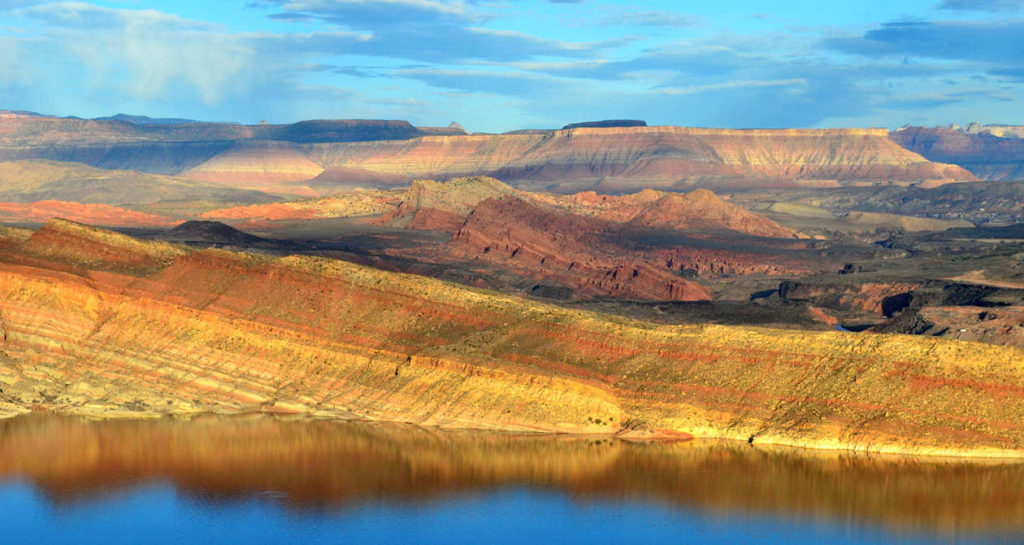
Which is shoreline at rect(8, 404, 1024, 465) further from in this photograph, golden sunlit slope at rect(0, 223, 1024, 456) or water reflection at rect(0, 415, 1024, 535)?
water reflection at rect(0, 415, 1024, 535)

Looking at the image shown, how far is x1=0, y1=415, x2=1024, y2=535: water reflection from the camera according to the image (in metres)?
57.4

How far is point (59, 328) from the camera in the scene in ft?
262

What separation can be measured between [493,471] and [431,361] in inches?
535

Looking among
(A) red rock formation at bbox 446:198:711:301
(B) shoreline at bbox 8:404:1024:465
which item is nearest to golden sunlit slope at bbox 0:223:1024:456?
(B) shoreline at bbox 8:404:1024:465

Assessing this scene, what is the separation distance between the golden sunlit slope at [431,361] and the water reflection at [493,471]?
2.22m

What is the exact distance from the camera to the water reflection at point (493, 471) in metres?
57.4

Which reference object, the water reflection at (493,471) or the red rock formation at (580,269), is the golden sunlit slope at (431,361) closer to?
the water reflection at (493,471)

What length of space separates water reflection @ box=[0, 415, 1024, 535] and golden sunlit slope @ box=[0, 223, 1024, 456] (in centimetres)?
222

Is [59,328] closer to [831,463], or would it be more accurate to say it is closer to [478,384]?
[478,384]

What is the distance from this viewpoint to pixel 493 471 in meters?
62.3

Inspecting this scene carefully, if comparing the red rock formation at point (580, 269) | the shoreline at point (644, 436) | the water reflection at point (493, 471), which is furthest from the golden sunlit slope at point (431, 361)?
the red rock formation at point (580, 269)

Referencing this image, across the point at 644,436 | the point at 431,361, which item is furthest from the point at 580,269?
the point at 644,436

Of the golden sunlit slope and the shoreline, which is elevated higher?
the golden sunlit slope

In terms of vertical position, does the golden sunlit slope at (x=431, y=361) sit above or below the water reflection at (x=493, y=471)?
above
